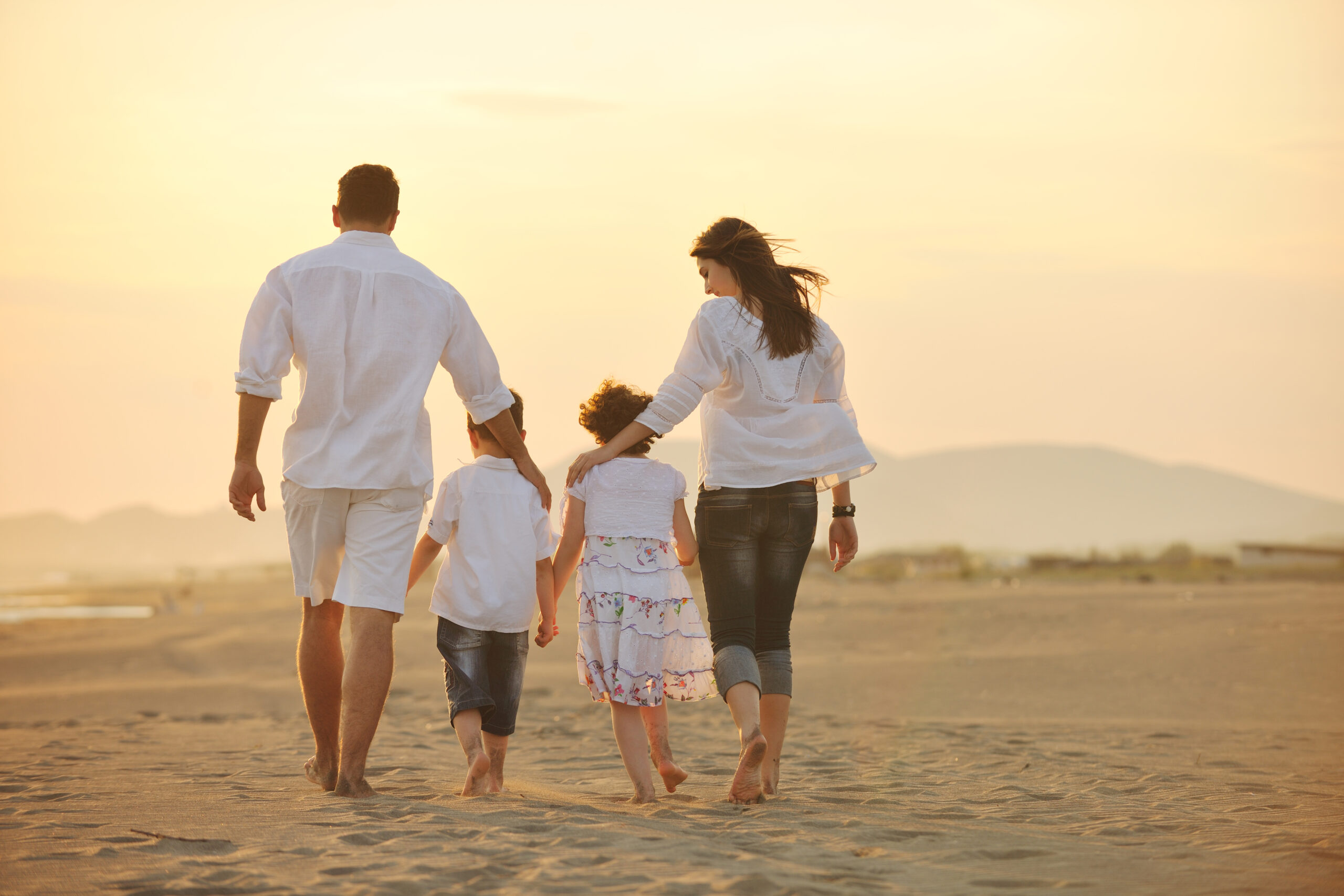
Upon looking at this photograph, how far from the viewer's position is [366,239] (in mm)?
4266

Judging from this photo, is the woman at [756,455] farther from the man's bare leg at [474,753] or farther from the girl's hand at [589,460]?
the man's bare leg at [474,753]

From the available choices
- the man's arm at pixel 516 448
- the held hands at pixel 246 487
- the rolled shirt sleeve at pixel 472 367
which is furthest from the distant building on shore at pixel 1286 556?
the held hands at pixel 246 487

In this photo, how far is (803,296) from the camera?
4.46 m

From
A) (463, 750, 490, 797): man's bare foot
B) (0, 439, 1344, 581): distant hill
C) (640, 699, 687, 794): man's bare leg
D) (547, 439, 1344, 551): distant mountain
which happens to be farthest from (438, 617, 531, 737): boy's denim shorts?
(547, 439, 1344, 551): distant mountain

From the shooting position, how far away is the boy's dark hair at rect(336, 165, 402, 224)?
4324 millimetres

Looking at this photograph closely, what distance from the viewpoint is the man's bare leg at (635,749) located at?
13.9ft

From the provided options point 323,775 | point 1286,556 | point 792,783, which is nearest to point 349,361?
point 323,775

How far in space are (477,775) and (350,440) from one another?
127cm

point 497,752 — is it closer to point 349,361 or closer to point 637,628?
point 637,628

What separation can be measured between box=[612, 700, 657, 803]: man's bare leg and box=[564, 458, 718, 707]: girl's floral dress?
54 millimetres

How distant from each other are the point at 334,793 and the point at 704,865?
1677mm

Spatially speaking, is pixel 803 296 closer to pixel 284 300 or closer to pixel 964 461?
pixel 284 300

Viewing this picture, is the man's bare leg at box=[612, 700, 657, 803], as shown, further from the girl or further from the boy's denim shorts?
the boy's denim shorts

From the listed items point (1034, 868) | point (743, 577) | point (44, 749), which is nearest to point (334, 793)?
point (743, 577)
